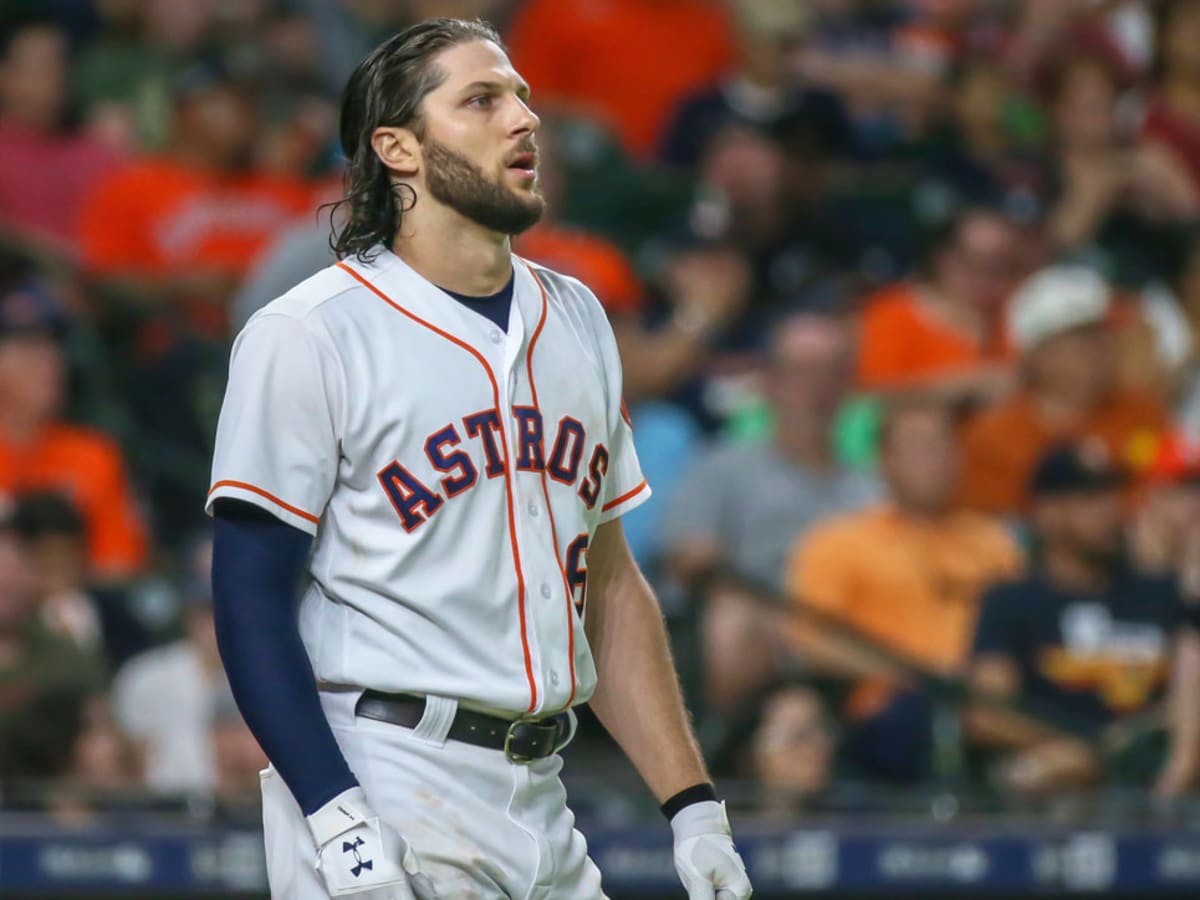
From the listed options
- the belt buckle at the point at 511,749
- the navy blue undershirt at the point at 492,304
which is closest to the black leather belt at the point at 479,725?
the belt buckle at the point at 511,749

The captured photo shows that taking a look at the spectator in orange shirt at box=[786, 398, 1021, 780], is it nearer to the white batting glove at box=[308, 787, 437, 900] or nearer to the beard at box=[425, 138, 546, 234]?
the beard at box=[425, 138, 546, 234]

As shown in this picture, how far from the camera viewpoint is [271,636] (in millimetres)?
2434

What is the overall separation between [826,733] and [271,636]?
3148mm

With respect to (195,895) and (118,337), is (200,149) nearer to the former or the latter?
(118,337)

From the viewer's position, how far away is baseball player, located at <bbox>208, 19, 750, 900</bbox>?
2.46m

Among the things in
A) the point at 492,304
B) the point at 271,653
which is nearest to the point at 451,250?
the point at 492,304

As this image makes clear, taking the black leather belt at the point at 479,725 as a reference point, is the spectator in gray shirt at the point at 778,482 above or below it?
above

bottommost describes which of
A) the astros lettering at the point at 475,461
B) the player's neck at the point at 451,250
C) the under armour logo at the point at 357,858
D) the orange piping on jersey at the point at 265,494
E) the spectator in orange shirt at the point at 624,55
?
the under armour logo at the point at 357,858

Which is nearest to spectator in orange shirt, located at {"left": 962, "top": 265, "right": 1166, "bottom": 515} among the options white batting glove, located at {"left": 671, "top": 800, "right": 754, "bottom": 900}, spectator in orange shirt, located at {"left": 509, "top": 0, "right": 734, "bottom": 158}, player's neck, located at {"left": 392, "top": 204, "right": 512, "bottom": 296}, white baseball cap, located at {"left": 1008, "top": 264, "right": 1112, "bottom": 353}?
white baseball cap, located at {"left": 1008, "top": 264, "right": 1112, "bottom": 353}

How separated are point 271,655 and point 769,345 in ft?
15.8

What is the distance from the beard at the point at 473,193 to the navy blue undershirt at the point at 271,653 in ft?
1.53

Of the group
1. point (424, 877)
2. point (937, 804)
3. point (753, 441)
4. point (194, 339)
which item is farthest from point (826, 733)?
point (424, 877)

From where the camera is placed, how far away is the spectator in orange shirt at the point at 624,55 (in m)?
8.38

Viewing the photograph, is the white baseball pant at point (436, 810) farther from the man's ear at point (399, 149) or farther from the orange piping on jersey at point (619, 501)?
the man's ear at point (399, 149)
